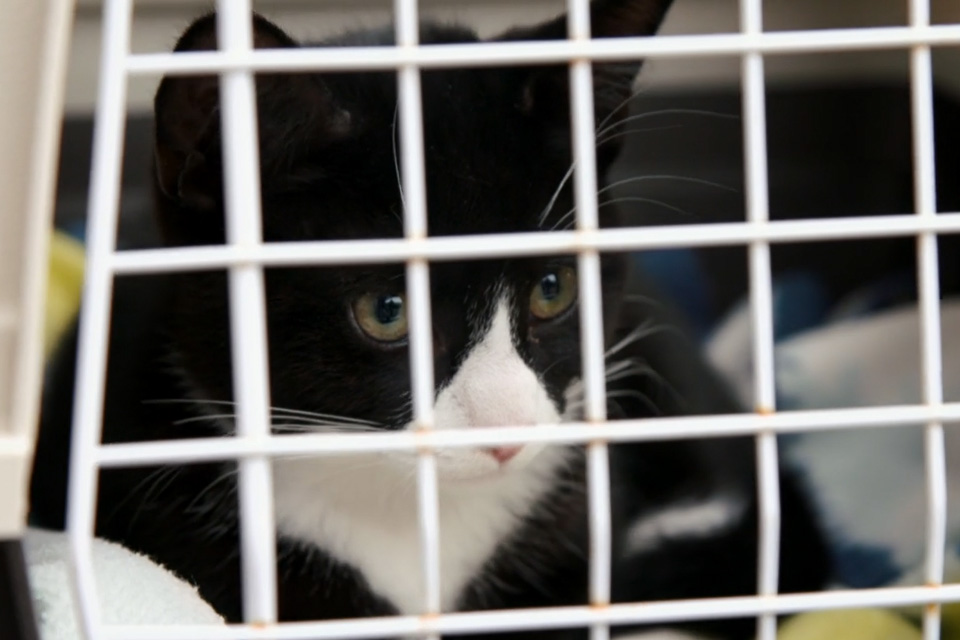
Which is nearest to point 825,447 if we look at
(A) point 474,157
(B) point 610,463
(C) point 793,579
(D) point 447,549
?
(C) point 793,579

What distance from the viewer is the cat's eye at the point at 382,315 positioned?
0.88m

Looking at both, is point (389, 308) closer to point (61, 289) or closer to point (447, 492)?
point (447, 492)

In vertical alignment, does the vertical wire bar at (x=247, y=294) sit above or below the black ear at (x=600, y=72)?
below

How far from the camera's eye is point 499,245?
546 millimetres

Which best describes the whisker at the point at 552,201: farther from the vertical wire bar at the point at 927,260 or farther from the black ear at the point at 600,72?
the vertical wire bar at the point at 927,260

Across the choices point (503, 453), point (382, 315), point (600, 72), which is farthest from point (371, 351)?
point (600, 72)

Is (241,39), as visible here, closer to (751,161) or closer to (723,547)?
(751,161)

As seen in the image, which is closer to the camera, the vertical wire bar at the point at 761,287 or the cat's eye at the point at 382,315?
the vertical wire bar at the point at 761,287

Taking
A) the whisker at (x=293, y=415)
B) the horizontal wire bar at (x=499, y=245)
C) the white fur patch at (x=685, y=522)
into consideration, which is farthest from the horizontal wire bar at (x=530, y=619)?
the white fur patch at (x=685, y=522)

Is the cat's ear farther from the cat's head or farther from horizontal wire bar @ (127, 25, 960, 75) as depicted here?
horizontal wire bar @ (127, 25, 960, 75)

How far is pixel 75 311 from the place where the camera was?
115 cm

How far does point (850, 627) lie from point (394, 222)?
0.57m

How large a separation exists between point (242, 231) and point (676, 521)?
0.82 m

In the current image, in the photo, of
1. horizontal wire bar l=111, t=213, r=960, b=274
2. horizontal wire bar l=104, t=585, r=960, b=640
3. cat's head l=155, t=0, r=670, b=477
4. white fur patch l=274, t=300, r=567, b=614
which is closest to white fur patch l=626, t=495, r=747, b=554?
white fur patch l=274, t=300, r=567, b=614
